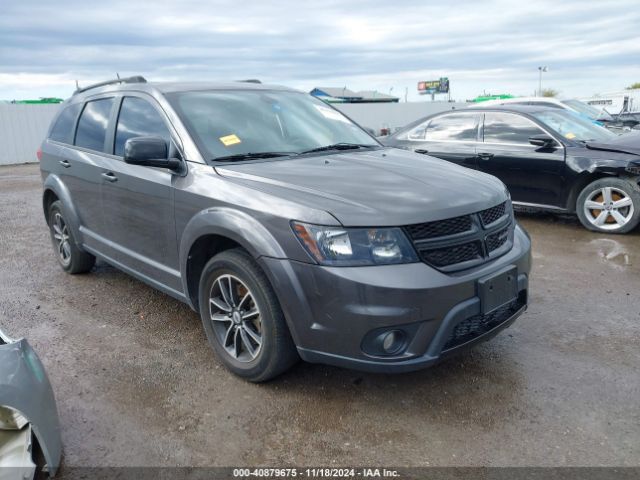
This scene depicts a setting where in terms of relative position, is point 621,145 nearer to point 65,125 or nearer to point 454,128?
point 454,128

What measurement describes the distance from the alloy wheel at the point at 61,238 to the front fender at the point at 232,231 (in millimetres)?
2445

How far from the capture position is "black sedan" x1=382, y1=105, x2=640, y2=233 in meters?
6.45

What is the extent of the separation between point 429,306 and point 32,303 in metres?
3.70

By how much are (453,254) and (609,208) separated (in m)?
4.74

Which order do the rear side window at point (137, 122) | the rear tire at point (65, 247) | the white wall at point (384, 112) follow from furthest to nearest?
the white wall at point (384, 112) < the rear tire at point (65, 247) < the rear side window at point (137, 122)

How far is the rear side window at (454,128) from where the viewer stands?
7.68m

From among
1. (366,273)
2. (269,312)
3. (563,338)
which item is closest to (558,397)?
(563,338)

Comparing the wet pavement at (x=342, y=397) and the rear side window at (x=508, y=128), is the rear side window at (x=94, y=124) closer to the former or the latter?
the wet pavement at (x=342, y=397)

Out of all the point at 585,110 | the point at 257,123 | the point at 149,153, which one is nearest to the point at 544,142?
the point at 257,123

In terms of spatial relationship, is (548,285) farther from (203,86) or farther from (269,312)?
(203,86)

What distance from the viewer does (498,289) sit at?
2877 mm

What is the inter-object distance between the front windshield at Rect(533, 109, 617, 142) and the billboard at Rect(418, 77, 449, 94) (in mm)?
58993

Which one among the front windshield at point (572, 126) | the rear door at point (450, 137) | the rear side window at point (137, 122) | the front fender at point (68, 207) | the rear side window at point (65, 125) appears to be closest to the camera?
the rear side window at point (137, 122)

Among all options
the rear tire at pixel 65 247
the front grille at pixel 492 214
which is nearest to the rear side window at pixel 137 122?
the rear tire at pixel 65 247
